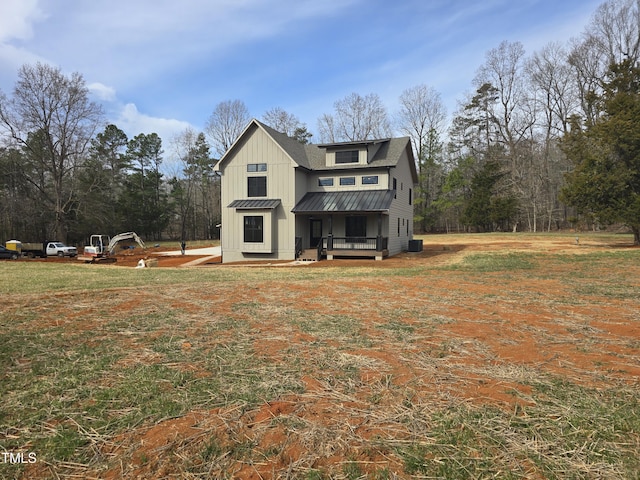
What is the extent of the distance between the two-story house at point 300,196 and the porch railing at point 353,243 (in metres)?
0.06

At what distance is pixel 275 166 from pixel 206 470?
2017 centimetres

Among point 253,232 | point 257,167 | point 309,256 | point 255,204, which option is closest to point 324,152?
point 257,167

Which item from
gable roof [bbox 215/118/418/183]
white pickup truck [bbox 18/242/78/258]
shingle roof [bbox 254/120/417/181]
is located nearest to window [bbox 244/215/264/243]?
gable roof [bbox 215/118/418/183]

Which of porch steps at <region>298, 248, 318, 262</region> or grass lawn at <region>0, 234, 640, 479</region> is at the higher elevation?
porch steps at <region>298, 248, 318, 262</region>

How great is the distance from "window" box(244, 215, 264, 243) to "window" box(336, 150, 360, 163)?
6.30m

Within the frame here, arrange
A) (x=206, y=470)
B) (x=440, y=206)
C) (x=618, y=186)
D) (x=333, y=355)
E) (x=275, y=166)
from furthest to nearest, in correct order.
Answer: (x=440, y=206), (x=275, y=166), (x=618, y=186), (x=333, y=355), (x=206, y=470)

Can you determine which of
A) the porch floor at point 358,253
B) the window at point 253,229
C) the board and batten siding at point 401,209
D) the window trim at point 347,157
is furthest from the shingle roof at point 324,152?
the porch floor at point 358,253

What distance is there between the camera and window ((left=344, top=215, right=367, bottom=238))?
22.0 metres

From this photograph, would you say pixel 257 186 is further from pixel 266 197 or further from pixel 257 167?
pixel 257 167

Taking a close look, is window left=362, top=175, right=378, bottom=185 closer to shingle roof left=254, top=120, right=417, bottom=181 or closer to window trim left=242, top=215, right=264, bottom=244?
shingle roof left=254, top=120, right=417, bottom=181

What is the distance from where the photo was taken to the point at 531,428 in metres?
2.83

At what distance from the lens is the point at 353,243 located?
21.9m

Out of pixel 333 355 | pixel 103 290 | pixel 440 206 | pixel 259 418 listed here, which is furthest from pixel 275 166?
pixel 440 206

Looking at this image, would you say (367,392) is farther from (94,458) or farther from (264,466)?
(94,458)
